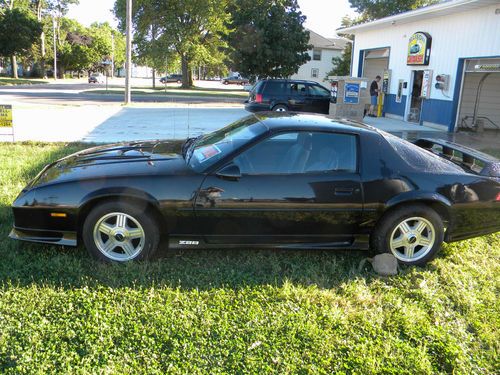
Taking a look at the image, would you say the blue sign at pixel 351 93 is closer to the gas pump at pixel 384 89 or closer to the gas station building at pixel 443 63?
the gas station building at pixel 443 63

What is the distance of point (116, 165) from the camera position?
13.8ft

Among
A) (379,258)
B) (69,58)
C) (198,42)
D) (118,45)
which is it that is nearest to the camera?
(379,258)

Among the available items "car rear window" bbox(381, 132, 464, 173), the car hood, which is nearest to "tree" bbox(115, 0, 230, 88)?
the car hood

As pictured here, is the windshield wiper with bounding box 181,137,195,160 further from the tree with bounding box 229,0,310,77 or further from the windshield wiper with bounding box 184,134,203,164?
the tree with bounding box 229,0,310,77

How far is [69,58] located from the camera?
225ft

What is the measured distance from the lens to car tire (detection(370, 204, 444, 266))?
167 inches

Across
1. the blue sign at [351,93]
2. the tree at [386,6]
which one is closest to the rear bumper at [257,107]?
the blue sign at [351,93]

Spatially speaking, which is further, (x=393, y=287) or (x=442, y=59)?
(x=442, y=59)

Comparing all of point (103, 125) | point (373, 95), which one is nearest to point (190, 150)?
point (103, 125)

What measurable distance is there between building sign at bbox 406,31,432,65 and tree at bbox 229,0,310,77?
21391 millimetres

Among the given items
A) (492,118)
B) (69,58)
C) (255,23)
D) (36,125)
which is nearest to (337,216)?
(36,125)

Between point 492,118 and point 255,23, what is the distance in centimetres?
2482

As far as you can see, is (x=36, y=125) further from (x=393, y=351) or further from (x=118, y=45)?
(x=118, y=45)

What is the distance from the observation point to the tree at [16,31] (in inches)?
1893
